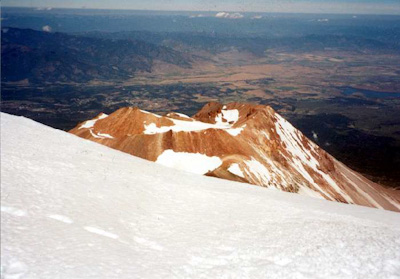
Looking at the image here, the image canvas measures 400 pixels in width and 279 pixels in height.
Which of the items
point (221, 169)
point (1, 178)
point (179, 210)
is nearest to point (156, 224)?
point (179, 210)

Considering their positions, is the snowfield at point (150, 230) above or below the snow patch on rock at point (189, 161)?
above

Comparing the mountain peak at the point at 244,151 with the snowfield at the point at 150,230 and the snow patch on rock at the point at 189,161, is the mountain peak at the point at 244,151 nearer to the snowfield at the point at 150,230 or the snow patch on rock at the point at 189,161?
the snow patch on rock at the point at 189,161

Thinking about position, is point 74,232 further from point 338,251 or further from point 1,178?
point 338,251

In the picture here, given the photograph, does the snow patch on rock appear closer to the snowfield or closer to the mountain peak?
the mountain peak

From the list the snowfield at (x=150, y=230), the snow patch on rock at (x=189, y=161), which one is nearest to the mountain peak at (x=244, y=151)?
the snow patch on rock at (x=189, y=161)

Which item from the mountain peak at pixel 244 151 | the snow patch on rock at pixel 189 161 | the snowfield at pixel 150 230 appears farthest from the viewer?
the mountain peak at pixel 244 151

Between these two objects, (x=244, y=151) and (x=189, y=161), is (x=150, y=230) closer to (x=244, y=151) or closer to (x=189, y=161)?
(x=189, y=161)

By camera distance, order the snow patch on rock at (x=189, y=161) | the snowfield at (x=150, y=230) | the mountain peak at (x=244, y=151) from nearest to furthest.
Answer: the snowfield at (x=150, y=230) < the snow patch on rock at (x=189, y=161) < the mountain peak at (x=244, y=151)
